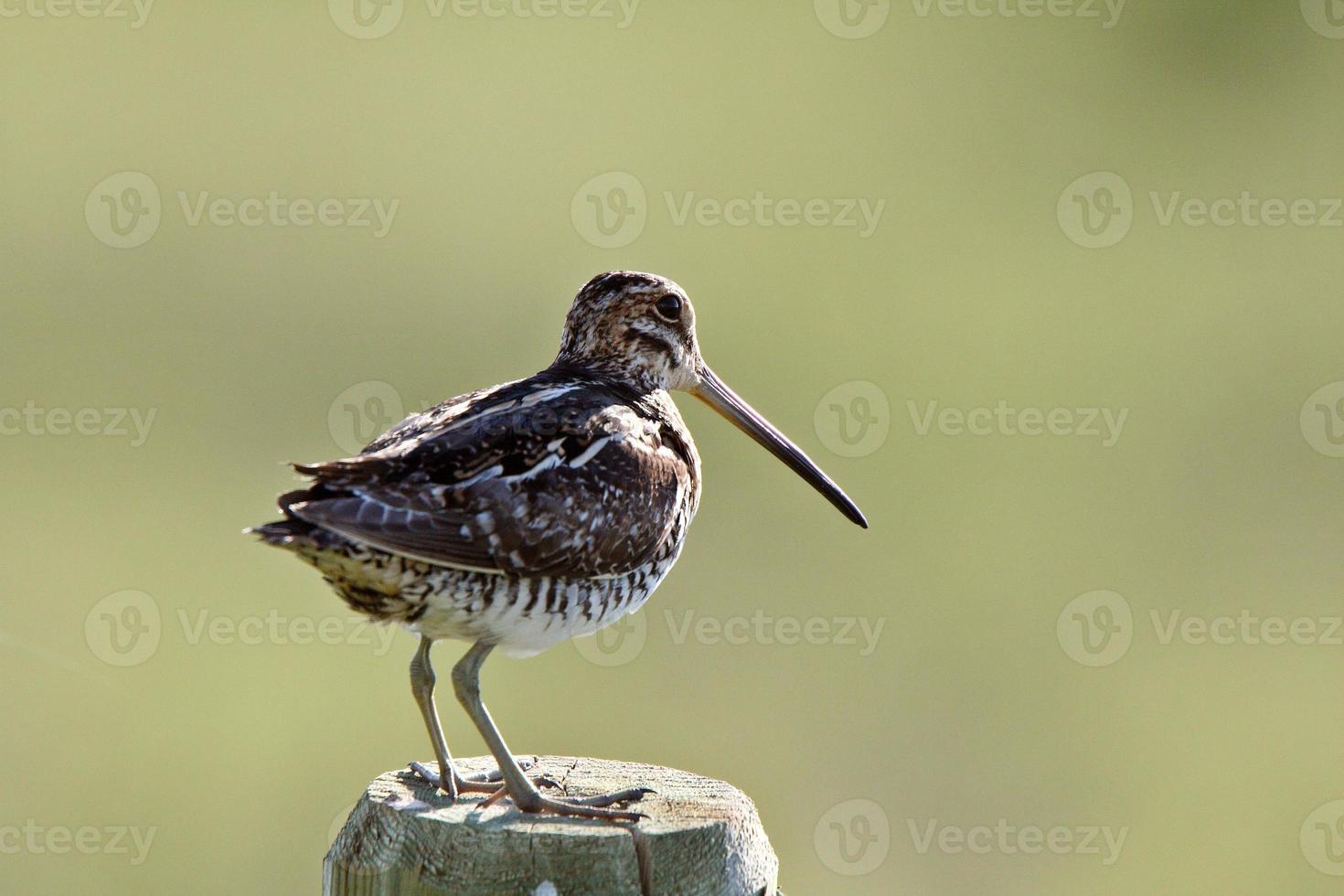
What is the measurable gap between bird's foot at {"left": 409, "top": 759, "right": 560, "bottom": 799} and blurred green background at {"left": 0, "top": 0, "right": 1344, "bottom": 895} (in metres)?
3.78

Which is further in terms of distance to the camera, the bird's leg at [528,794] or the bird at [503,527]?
the bird at [503,527]

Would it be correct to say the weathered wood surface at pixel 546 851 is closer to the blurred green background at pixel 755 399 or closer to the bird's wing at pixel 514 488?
the bird's wing at pixel 514 488

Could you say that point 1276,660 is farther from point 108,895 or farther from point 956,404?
point 108,895

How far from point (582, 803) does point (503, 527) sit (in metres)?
0.77

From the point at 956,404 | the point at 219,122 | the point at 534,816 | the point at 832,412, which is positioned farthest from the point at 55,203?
the point at 534,816

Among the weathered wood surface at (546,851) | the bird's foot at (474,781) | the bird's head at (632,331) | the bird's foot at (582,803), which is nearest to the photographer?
the weathered wood surface at (546,851)

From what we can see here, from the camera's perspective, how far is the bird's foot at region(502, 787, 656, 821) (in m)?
3.74

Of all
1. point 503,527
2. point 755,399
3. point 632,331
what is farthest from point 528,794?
point 755,399

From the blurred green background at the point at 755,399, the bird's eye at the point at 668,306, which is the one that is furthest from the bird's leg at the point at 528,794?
the blurred green background at the point at 755,399

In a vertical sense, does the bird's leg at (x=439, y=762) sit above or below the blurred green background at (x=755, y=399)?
below

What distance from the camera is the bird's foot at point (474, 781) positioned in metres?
4.02

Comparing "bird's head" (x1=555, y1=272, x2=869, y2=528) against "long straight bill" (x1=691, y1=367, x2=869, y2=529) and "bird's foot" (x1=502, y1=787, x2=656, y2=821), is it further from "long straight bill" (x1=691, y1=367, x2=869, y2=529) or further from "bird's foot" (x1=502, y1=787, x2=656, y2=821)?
"bird's foot" (x1=502, y1=787, x2=656, y2=821)

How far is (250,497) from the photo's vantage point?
9.87 meters

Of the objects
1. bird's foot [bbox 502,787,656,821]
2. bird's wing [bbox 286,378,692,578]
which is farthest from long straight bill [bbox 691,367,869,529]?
bird's foot [bbox 502,787,656,821]
